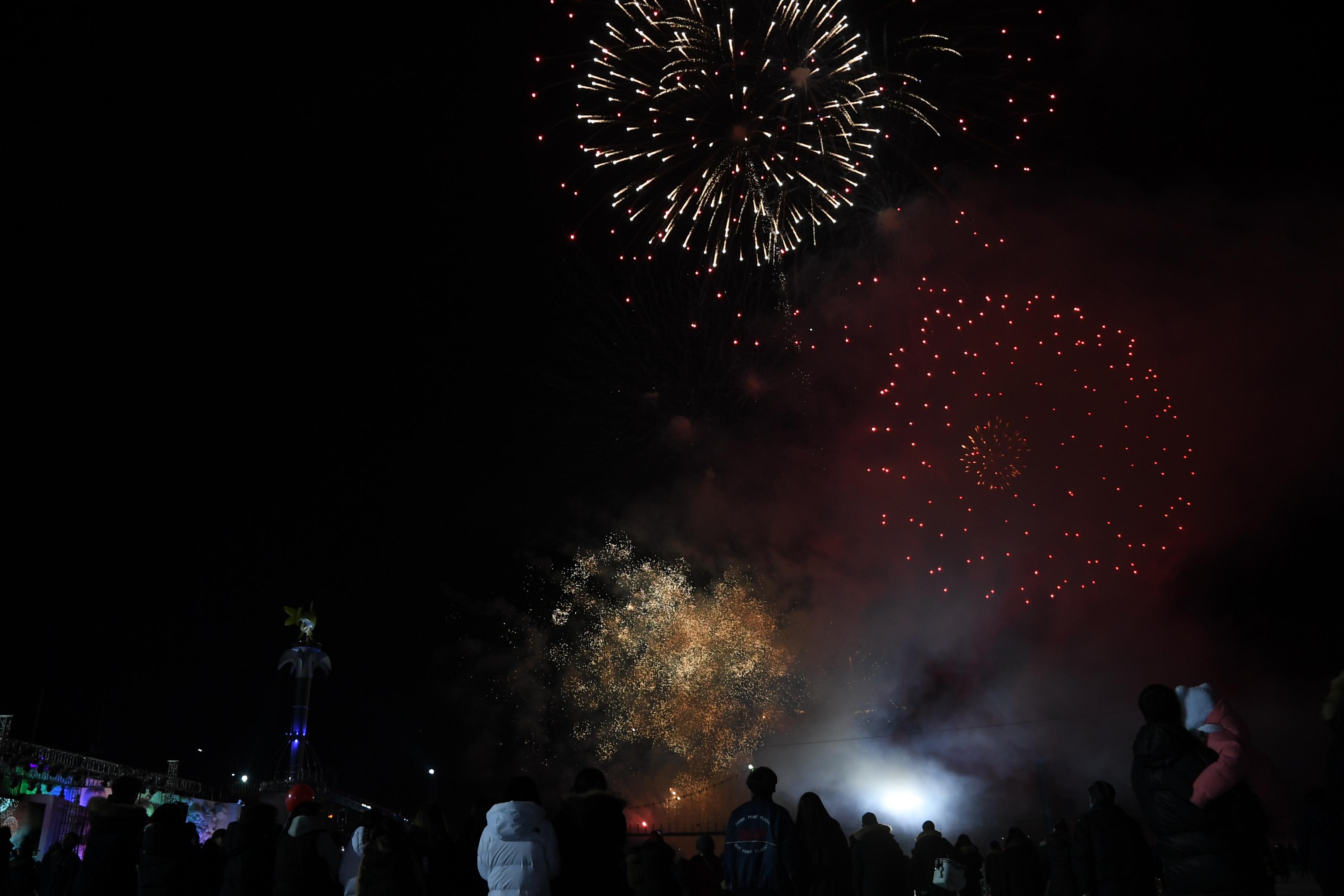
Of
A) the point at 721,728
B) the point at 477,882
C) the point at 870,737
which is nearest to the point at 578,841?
→ the point at 477,882

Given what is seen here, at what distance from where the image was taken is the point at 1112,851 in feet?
20.8

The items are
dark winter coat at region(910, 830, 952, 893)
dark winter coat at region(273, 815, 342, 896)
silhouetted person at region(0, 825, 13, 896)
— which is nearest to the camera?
dark winter coat at region(273, 815, 342, 896)

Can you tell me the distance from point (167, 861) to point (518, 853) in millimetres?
2728

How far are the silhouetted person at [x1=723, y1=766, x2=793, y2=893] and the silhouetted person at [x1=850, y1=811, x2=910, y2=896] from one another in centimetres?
218

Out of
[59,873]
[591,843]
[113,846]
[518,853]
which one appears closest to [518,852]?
[518,853]

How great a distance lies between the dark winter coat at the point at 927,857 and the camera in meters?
9.54

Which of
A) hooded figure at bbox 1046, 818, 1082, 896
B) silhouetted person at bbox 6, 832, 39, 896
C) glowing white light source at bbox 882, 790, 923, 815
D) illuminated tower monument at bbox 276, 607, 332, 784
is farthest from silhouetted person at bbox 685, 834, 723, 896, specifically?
illuminated tower monument at bbox 276, 607, 332, 784

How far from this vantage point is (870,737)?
32625 mm

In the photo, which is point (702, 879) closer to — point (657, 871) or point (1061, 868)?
point (657, 871)

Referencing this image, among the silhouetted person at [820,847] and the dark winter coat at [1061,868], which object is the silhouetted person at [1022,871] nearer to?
the dark winter coat at [1061,868]

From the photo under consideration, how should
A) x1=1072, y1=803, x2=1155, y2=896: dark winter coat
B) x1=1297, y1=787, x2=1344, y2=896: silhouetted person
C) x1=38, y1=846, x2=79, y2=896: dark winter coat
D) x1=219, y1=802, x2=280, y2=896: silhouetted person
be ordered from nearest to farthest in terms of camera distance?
x1=219, y1=802, x2=280, y2=896: silhouetted person, x1=1297, y1=787, x2=1344, y2=896: silhouetted person, x1=1072, y1=803, x2=1155, y2=896: dark winter coat, x1=38, y1=846, x2=79, y2=896: dark winter coat

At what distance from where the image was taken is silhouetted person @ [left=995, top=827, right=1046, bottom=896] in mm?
9328

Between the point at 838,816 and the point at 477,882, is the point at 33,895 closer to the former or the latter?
the point at 477,882

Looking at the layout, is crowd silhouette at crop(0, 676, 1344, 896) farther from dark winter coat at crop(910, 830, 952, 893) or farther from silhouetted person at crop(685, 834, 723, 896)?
silhouetted person at crop(685, 834, 723, 896)
